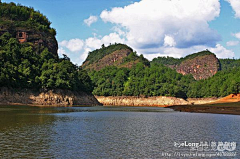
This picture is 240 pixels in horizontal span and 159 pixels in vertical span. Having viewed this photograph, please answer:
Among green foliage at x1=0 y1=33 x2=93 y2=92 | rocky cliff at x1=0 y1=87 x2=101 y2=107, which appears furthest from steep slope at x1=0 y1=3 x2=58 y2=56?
rocky cliff at x1=0 y1=87 x2=101 y2=107

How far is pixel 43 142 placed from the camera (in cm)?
2594

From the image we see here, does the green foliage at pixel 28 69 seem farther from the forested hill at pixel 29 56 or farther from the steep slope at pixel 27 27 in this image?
the steep slope at pixel 27 27

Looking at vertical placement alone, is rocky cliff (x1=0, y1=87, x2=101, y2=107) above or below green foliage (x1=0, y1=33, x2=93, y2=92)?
below

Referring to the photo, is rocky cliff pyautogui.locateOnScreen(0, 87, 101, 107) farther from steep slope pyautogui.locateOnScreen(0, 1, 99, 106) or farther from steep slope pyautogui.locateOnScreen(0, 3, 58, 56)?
steep slope pyautogui.locateOnScreen(0, 3, 58, 56)

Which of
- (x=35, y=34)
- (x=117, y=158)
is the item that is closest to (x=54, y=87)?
(x=35, y=34)

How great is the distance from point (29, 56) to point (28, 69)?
12.2 metres

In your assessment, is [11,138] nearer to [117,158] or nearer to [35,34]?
[117,158]

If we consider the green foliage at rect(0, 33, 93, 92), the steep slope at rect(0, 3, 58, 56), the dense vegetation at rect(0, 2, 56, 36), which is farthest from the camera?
the dense vegetation at rect(0, 2, 56, 36)

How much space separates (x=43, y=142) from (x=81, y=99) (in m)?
121

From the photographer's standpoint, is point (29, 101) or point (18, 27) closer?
point (29, 101)

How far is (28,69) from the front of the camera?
11881 cm

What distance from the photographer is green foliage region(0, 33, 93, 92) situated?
108812mm

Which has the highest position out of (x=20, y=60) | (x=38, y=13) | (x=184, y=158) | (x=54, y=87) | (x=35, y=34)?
(x=38, y=13)

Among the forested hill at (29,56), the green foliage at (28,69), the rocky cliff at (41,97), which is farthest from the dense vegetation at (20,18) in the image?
the rocky cliff at (41,97)
